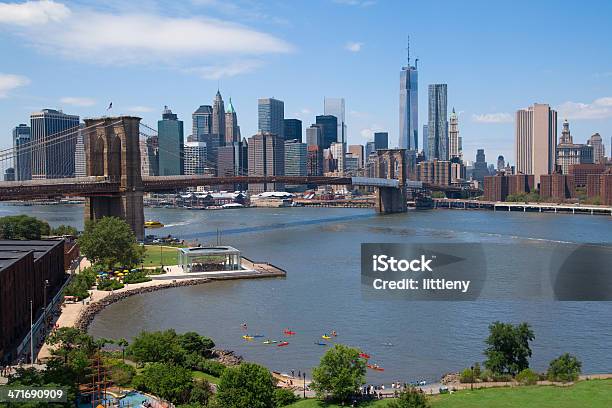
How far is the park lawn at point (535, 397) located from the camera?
14055 mm

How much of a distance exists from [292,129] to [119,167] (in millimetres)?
154695

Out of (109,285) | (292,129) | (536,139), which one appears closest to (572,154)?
(536,139)

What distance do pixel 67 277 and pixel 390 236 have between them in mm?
25383

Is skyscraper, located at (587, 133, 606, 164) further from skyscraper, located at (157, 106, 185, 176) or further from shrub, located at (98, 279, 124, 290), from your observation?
shrub, located at (98, 279, 124, 290)

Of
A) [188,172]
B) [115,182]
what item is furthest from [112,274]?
[188,172]

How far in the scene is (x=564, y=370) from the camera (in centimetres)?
1608

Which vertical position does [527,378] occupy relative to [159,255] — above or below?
below

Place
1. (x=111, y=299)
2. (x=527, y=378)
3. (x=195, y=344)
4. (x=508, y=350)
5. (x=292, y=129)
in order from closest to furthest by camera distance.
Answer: (x=527, y=378), (x=508, y=350), (x=195, y=344), (x=111, y=299), (x=292, y=129)

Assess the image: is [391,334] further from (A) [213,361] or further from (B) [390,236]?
(B) [390,236]

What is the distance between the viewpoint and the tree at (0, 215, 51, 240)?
39612mm

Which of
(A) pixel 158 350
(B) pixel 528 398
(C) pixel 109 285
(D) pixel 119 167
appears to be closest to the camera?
(B) pixel 528 398

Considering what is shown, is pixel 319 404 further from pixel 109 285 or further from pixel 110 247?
pixel 110 247

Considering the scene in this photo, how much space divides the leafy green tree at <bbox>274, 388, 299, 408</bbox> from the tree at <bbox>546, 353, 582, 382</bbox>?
18.2 ft

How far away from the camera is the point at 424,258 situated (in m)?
35.5
